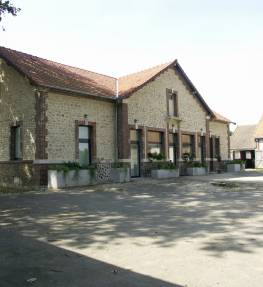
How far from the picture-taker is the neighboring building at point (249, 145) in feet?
141

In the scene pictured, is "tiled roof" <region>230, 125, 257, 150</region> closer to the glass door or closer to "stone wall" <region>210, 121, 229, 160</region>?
"stone wall" <region>210, 121, 229, 160</region>

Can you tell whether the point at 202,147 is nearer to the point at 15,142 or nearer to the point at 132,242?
the point at 15,142

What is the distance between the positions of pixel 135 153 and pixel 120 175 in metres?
2.98

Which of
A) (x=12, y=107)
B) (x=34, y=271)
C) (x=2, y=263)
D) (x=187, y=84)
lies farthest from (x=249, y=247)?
(x=187, y=84)

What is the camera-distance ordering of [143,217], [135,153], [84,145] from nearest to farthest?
[143,217] < [84,145] < [135,153]

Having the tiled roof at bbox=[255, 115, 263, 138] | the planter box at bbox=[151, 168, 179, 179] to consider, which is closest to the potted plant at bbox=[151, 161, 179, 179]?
the planter box at bbox=[151, 168, 179, 179]

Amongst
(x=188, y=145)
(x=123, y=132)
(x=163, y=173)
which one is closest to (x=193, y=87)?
(x=188, y=145)

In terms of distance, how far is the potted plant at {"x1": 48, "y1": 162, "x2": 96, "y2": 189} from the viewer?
53.3 feet

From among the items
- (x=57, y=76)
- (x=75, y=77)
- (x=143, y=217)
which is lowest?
(x=143, y=217)

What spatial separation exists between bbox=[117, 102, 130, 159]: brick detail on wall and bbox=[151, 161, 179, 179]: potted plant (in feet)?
6.14

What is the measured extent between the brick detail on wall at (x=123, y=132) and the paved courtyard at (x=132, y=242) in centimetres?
826

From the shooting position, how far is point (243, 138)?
154ft

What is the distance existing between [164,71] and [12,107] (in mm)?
9973

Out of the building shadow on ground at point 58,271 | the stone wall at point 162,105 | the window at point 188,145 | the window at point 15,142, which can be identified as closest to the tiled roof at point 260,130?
the stone wall at point 162,105
